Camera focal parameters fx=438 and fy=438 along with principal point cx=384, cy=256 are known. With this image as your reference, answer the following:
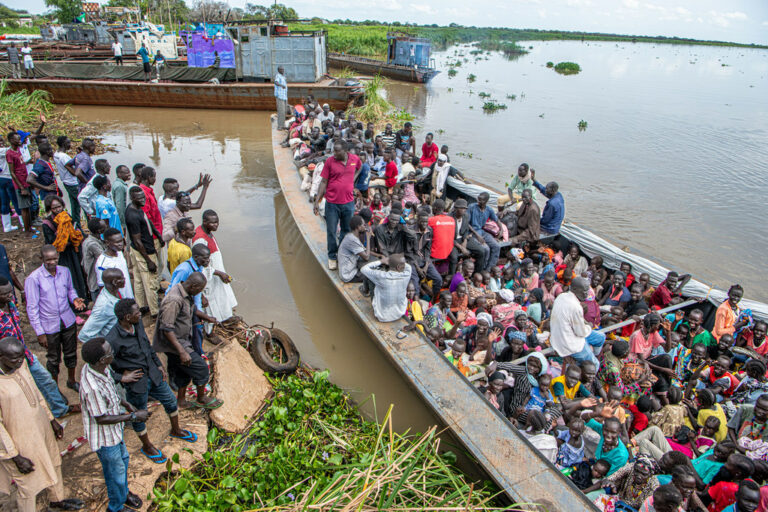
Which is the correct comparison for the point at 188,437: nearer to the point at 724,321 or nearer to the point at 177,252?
the point at 177,252

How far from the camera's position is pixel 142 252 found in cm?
500

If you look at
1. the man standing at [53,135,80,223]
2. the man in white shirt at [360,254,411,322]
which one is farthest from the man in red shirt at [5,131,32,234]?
the man in white shirt at [360,254,411,322]

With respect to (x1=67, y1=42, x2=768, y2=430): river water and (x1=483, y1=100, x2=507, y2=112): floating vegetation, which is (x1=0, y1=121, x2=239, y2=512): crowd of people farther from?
(x1=483, y1=100, x2=507, y2=112): floating vegetation

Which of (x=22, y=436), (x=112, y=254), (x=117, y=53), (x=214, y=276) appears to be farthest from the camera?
(x=117, y=53)

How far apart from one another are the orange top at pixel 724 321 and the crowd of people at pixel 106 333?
5.71 metres

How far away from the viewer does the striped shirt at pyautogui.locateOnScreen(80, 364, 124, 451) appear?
2.78 meters

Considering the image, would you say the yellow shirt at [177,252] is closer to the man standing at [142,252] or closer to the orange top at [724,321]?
the man standing at [142,252]

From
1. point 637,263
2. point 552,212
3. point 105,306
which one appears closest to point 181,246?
point 105,306

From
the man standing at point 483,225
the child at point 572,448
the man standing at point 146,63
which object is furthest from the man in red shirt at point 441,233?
the man standing at point 146,63

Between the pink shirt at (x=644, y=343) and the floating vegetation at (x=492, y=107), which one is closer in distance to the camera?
the pink shirt at (x=644, y=343)

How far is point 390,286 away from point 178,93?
16992 millimetres

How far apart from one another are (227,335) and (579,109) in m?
26.0

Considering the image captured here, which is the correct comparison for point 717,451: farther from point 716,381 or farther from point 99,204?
point 99,204

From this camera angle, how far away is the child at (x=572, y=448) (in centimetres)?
359
